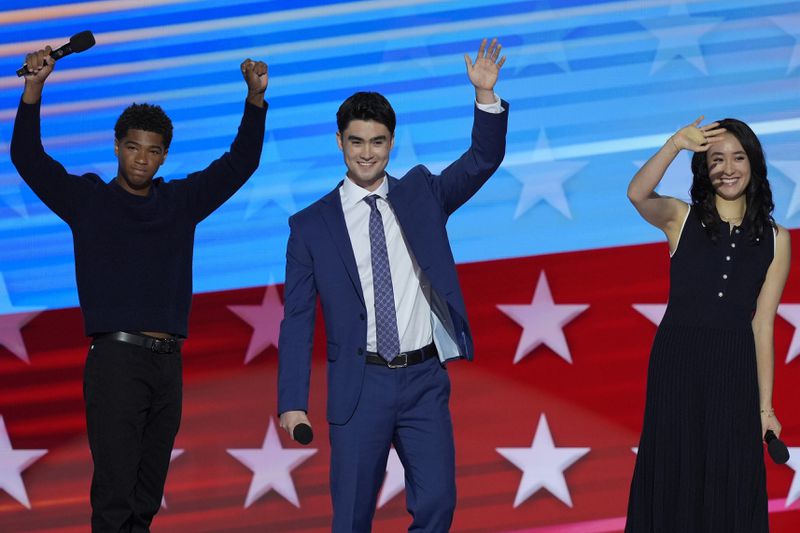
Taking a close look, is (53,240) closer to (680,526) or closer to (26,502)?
(26,502)

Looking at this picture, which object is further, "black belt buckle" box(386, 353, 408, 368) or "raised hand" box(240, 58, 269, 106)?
"raised hand" box(240, 58, 269, 106)

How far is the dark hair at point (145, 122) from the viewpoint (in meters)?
3.62

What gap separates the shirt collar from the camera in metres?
3.26

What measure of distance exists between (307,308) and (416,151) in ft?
4.68

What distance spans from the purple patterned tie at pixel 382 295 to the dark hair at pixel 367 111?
0.86ft

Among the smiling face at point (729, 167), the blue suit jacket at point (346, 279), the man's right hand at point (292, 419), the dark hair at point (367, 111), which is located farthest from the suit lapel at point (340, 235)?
the smiling face at point (729, 167)

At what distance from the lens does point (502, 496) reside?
14.6 ft

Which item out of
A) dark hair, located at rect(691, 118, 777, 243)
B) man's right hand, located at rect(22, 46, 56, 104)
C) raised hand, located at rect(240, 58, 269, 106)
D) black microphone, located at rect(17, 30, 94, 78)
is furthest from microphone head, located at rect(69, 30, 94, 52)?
dark hair, located at rect(691, 118, 777, 243)

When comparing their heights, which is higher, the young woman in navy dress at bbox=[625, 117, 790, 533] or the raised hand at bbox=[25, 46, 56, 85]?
the raised hand at bbox=[25, 46, 56, 85]

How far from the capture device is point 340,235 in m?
3.21

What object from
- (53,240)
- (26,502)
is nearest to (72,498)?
(26,502)

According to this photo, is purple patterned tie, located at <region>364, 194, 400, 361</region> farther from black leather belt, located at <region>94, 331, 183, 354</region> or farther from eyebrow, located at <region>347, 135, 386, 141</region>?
black leather belt, located at <region>94, 331, 183, 354</region>

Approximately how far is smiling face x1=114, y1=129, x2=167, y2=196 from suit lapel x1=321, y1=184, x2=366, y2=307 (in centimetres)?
65

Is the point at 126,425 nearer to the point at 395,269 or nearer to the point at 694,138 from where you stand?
the point at 395,269
